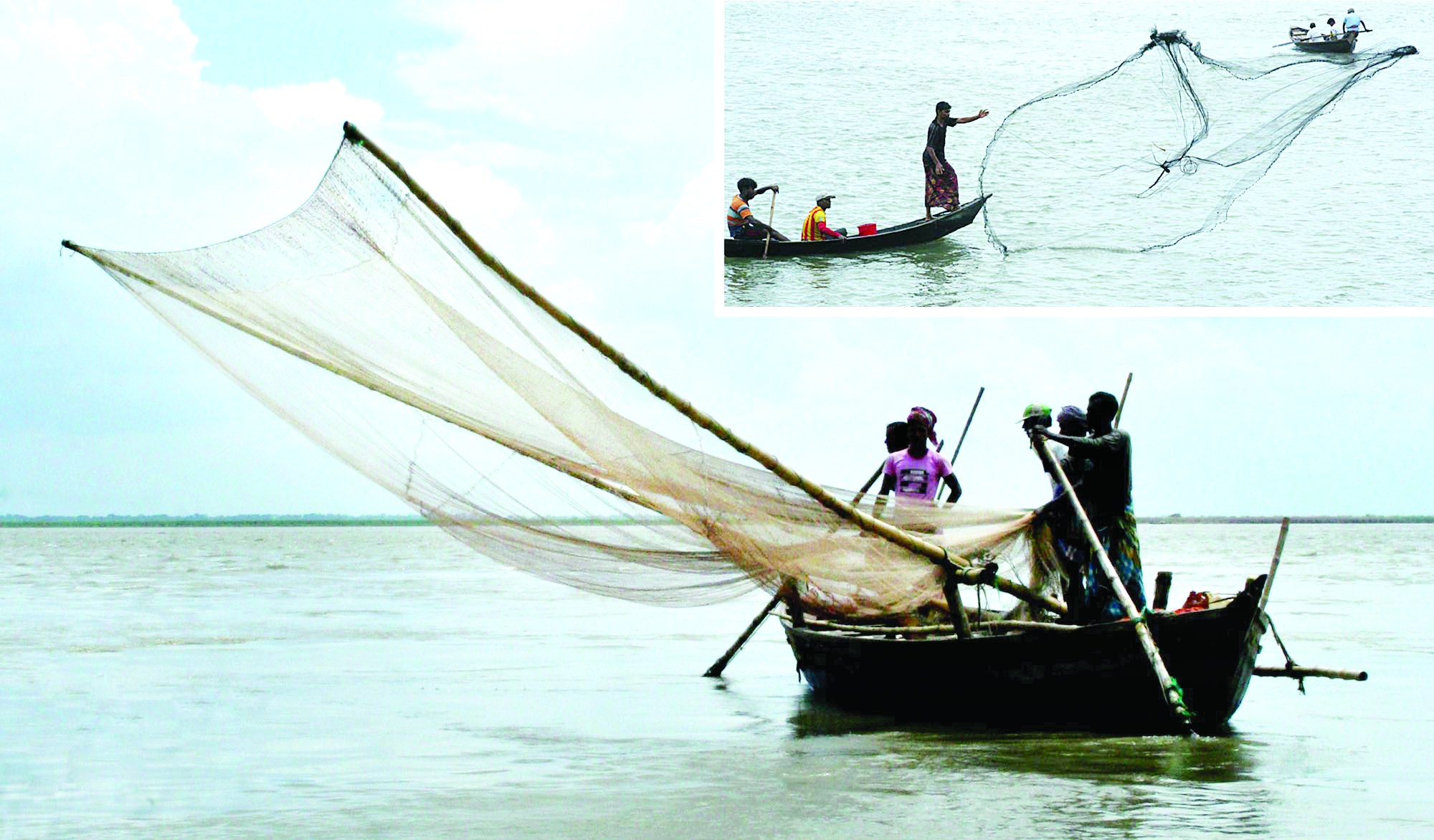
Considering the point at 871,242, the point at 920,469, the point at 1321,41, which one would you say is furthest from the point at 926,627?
the point at 1321,41

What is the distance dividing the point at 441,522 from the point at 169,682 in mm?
4202

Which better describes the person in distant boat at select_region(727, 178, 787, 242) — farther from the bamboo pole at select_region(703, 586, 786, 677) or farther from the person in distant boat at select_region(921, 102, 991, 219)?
the bamboo pole at select_region(703, 586, 786, 677)

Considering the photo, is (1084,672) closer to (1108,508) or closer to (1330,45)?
(1108,508)

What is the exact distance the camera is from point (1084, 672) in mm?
6906

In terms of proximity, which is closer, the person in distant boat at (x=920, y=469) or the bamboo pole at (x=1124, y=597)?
the bamboo pole at (x=1124, y=597)

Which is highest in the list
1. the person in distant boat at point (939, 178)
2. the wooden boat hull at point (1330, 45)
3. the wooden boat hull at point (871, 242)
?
the wooden boat hull at point (1330, 45)

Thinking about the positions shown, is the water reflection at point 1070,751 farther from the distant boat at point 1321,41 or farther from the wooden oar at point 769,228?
the wooden oar at point 769,228

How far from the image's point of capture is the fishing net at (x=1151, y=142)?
37.9 feet

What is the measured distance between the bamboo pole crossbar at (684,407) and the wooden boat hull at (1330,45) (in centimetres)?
810

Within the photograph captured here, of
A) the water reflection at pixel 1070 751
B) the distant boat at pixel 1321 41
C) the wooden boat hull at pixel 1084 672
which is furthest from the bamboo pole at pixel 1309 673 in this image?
the distant boat at pixel 1321 41

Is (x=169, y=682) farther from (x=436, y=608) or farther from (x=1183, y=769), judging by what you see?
(x=436, y=608)

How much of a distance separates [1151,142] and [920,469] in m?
8.65

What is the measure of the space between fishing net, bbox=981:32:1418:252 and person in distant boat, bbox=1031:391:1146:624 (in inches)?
185

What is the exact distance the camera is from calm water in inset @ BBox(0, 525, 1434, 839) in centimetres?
562
